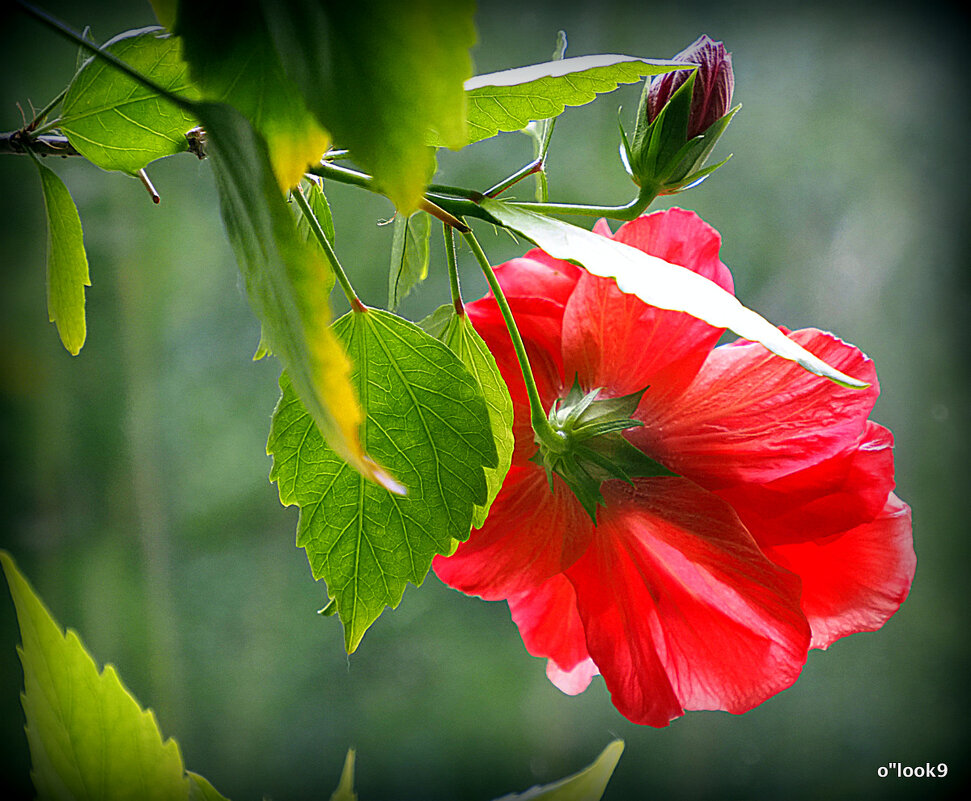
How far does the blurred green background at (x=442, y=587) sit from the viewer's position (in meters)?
0.75

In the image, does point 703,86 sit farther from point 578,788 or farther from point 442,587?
point 442,587

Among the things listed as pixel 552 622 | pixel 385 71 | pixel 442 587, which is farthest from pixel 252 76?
pixel 442 587

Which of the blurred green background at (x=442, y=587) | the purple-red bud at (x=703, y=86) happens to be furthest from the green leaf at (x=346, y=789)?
the blurred green background at (x=442, y=587)

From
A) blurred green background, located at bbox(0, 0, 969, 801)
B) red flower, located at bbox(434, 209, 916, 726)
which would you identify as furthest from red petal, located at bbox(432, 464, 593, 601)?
blurred green background, located at bbox(0, 0, 969, 801)

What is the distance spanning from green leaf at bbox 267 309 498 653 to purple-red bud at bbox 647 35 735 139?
0.07m

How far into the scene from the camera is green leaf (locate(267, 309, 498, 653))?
12 centimetres

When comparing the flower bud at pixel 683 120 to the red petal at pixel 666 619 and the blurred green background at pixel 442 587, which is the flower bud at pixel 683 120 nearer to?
the red petal at pixel 666 619

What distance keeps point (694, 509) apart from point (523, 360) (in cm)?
4

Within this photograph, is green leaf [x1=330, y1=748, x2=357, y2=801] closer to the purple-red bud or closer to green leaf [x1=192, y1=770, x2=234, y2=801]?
green leaf [x1=192, y1=770, x2=234, y2=801]

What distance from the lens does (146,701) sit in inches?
31.0

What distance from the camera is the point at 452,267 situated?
14 centimetres

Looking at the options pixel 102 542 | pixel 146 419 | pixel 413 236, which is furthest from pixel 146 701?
pixel 413 236

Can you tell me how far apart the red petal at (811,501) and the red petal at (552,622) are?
4 centimetres

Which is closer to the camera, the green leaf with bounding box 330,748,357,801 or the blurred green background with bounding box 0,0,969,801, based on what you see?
the green leaf with bounding box 330,748,357,801
